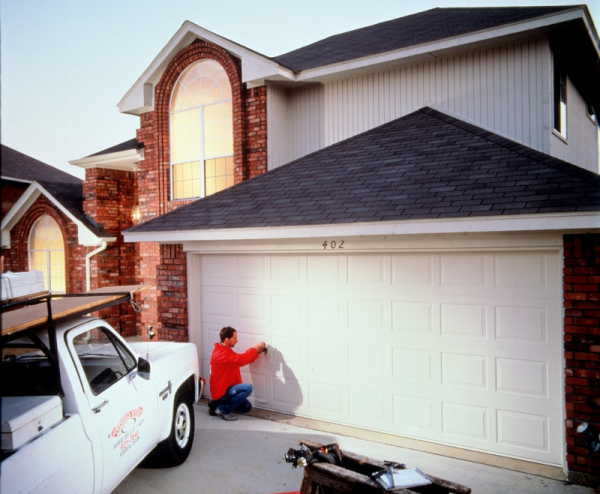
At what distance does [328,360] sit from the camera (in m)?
7.06

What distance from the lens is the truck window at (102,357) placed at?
174 inches

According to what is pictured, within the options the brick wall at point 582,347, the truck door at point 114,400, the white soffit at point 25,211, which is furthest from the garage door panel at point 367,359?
the white soffit at point 25,211

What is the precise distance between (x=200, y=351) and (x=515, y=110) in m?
6.77

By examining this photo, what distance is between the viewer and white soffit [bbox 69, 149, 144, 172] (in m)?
12.9

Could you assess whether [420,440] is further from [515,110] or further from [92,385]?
[515,110]

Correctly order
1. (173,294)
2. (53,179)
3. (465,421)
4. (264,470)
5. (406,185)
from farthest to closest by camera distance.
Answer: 1. (53,179)
2. (173,294)
3. (406,185)
4. (465,421)
5. (264,470)

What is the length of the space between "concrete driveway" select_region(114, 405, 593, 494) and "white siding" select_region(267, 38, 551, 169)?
17.5 feet

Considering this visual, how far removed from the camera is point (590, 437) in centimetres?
501

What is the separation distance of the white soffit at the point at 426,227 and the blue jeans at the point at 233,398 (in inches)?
85.5

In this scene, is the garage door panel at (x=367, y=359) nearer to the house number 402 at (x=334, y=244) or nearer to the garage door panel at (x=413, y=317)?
the garage door panel at (x=413, y=317)

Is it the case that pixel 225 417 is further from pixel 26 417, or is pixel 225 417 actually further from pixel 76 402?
pixel 26 417

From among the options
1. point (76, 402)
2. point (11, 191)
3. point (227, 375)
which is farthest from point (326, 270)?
point (11, 191)

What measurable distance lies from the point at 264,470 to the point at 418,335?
250 cm

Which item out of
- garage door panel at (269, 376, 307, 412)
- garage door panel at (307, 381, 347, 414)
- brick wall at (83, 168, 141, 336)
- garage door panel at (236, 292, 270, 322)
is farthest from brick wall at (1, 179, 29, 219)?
garage door panel at (307, 381, 347, 414)
